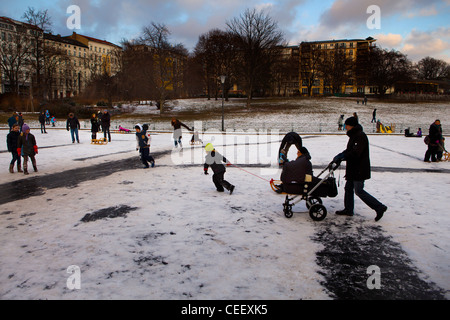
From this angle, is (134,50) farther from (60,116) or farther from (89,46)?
(89,46)

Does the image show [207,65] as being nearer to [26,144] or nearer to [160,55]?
[160,55]

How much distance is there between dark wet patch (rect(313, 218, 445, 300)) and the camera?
3598mm

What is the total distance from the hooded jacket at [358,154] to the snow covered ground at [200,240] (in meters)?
1.06

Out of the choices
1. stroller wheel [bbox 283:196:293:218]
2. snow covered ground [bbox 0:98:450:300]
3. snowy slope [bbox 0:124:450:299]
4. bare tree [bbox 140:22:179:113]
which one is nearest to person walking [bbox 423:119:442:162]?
snowy slope [bbox 0:124:450:299]

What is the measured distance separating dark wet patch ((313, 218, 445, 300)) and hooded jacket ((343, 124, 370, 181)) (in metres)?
1.06

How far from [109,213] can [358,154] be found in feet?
17.2

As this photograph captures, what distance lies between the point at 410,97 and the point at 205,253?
81.5m

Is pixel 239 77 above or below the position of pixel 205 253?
above

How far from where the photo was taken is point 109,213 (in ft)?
20.9

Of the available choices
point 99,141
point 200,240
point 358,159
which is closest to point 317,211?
point 358,159

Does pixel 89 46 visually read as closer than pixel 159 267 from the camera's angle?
No

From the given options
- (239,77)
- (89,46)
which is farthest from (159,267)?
(89,46)

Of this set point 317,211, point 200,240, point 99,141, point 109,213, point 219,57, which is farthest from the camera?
point 219,57
